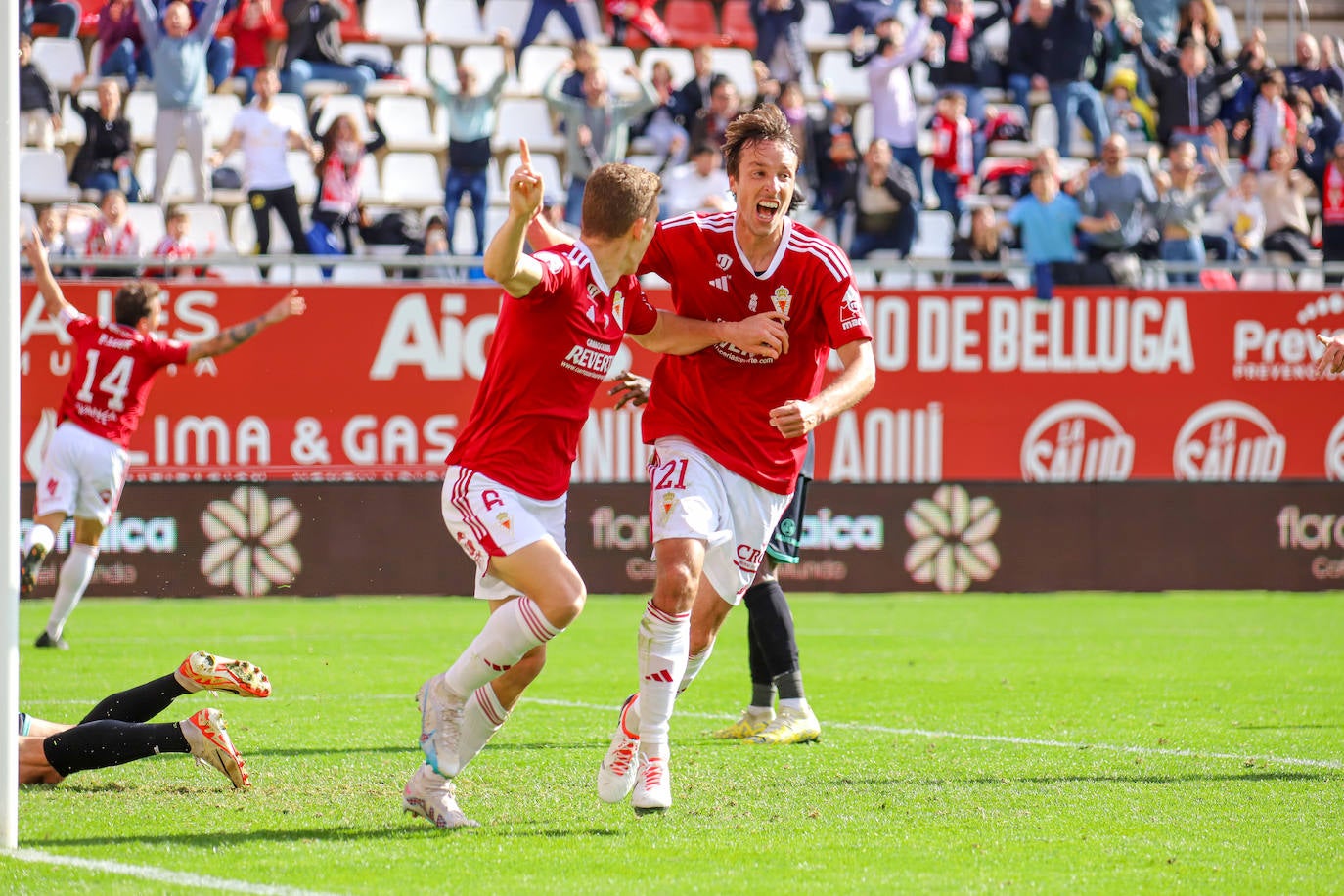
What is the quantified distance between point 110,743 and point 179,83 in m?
13.8

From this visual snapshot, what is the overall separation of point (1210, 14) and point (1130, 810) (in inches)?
718

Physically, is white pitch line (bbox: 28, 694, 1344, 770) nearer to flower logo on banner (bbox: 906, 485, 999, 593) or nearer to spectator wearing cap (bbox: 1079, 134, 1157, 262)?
flower logo on banner (bbox: 906, 485, 999, 593)

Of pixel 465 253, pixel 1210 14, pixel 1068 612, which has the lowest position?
pixel 1068 612

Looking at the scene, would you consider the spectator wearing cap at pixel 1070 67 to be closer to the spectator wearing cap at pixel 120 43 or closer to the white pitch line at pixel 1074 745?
the spectator wearing cap at pixel 120 43

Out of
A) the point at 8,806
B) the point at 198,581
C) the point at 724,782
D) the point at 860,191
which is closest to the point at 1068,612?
the point at 860,191

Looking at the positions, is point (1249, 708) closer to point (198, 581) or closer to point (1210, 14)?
point (198, 581)

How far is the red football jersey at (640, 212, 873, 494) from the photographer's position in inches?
263

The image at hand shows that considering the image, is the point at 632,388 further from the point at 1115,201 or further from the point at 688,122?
the point at 688,122

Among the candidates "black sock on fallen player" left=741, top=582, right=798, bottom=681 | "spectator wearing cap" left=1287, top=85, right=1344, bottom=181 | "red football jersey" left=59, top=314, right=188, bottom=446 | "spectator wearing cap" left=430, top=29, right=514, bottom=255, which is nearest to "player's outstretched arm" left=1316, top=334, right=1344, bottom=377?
"black sock on fallen player" left=741, top=582, right=798, bottom=681

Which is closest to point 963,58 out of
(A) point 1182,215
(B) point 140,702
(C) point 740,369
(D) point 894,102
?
(D) point 894,102

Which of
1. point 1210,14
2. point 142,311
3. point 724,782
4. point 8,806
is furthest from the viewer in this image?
point 1210,14

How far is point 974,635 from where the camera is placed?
13.4 metres

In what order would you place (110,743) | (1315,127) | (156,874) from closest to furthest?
(156,874) < (110,743) < (1315,127)

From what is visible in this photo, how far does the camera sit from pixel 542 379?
5.86m
